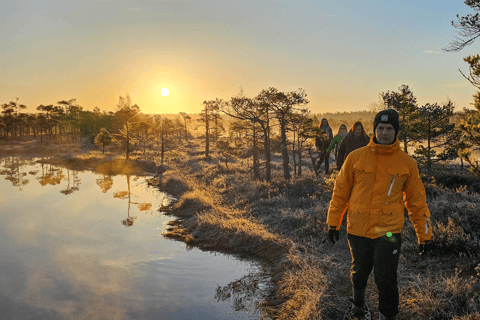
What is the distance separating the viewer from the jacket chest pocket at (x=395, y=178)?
9.99 feet

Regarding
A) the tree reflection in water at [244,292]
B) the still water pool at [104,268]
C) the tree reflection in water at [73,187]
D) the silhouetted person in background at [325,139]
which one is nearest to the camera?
the tree reflection in water at [244,292]

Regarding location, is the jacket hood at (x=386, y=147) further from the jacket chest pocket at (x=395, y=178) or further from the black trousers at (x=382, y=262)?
the black trousers at (x=382, y=262)

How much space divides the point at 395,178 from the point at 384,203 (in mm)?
285

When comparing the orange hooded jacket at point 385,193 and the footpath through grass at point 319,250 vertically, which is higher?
the orange hooded jacket at point 385,193

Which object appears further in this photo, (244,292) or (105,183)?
(105,183)

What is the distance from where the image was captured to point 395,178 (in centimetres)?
305

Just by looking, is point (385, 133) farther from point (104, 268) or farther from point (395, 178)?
point (104, 268)

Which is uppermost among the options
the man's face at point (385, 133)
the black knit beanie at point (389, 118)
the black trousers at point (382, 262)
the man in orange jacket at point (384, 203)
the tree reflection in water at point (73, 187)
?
the black knit beanie at point (389, 118)

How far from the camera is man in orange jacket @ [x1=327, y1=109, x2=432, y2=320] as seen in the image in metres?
3.06

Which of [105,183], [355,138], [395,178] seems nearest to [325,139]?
[355,138]

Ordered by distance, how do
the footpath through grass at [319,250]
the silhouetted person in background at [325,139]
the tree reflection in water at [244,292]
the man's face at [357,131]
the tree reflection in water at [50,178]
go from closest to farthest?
the footpath through grass at [319,250], the tree reflection in water at [244,292], the man's face at [357,131], the silhouetted person in background at [325,139], the tree reflection in water at [50,178]

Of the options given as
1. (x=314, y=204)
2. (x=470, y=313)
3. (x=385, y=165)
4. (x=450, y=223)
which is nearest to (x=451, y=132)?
(x=314, y=204)

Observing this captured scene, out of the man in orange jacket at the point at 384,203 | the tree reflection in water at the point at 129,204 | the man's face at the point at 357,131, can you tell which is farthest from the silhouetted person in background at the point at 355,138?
the tree reflection in water at the point at 129,204

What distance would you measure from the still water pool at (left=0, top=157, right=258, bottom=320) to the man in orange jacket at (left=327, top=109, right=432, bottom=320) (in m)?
3.17
